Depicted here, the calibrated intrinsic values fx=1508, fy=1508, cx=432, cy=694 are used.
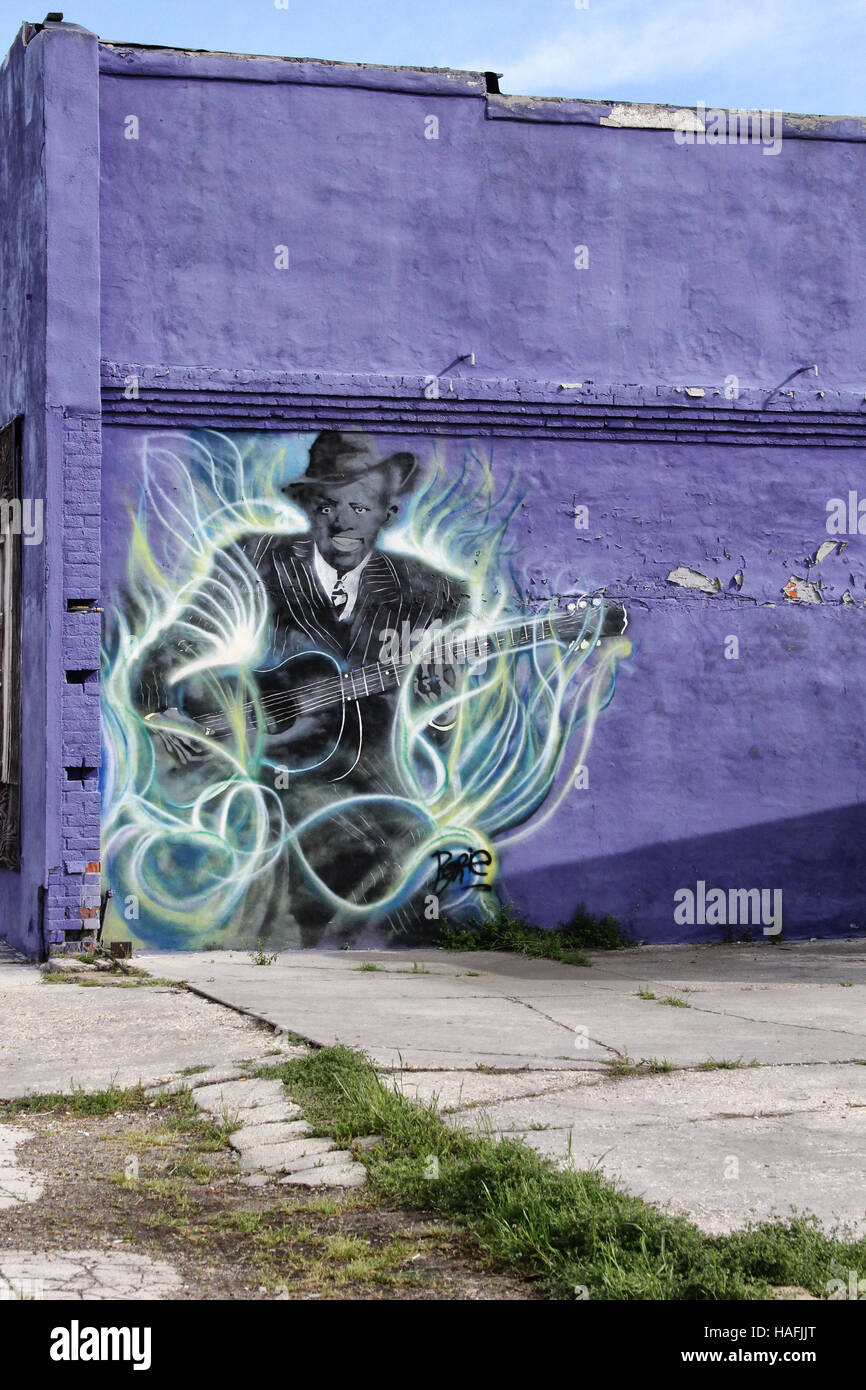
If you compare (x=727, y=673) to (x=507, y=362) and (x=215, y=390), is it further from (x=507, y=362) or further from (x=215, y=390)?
(x=215, y=390)

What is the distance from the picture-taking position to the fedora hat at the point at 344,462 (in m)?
10.6

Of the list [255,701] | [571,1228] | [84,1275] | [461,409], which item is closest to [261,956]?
[255,701]

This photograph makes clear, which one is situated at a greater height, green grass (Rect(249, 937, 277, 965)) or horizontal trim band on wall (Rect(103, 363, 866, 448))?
horizontal trim band on wall (Rect(103, 363, 866, 448))

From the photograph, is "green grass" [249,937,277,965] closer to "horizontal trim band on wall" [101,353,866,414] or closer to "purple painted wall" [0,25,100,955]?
"purple painted wall" [0,25,100,955]

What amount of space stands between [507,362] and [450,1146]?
716 centimetres

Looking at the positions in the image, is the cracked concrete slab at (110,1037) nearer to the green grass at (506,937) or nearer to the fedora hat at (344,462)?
the green grass at (506,937)

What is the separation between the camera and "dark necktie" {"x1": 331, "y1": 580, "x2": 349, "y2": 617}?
10.6 m

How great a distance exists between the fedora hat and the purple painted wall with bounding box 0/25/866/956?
130 mm

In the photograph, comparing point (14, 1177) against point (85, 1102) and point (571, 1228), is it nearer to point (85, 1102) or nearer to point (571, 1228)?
point (85, 1102)

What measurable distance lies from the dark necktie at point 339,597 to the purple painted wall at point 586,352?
1140 mm

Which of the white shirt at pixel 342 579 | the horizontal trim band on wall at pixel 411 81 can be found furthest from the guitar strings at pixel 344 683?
the horizontal trim band on wall at pixel 411 81
